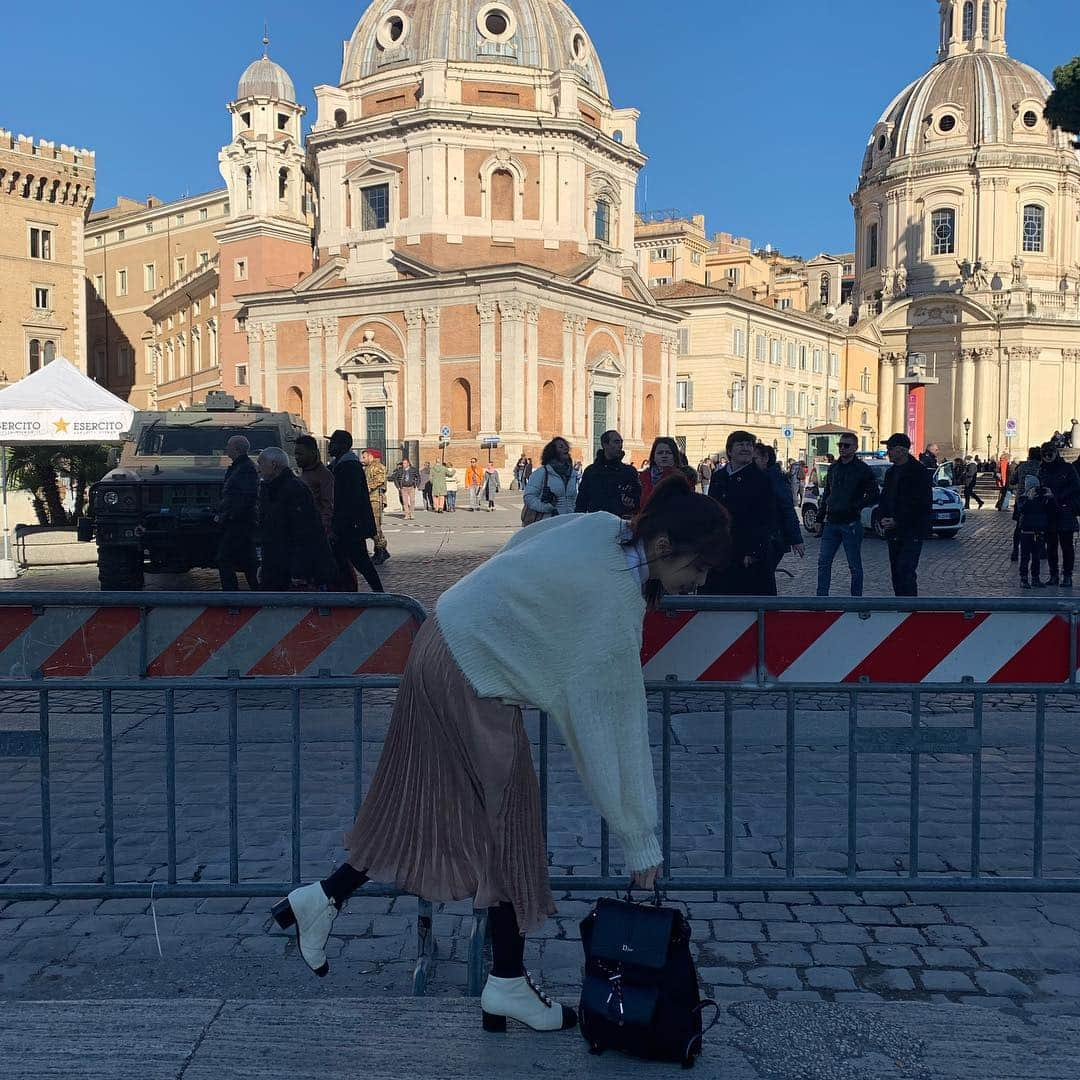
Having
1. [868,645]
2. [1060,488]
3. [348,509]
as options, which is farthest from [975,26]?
[868,645]

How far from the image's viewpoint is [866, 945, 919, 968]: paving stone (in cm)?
393

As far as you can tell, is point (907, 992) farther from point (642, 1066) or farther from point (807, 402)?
point (807, 402)

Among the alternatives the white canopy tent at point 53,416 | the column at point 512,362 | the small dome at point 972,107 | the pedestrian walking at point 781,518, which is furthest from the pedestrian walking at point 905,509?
the small dome at point 972,107

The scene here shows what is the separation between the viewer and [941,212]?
77000 mm

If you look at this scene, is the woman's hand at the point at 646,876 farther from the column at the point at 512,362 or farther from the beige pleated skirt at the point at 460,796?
the column at the point at 512,362

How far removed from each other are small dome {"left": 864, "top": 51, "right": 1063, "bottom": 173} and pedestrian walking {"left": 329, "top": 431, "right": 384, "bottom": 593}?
2956 inches

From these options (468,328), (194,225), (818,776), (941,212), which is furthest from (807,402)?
(818,776)

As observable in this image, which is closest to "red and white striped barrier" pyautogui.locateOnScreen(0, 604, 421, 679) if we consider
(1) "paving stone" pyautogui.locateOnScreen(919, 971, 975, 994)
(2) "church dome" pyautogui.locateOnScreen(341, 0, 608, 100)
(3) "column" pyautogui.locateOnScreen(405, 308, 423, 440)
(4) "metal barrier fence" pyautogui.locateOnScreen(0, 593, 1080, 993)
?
(4) "metal barrier fence" pyautogui.locateOnScreen(0, 593, 1080, 993)

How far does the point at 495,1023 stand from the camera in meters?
3.34

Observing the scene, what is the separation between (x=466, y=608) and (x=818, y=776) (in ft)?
12.2

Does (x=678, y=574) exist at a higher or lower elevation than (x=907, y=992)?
higher

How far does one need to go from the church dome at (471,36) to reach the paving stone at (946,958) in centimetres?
5085

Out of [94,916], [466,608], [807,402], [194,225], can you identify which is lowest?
[94,916]

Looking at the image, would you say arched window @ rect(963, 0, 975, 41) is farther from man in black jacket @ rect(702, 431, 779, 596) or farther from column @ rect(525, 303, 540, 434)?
man in black jacket @ rect(702, 431, 779, 596)
